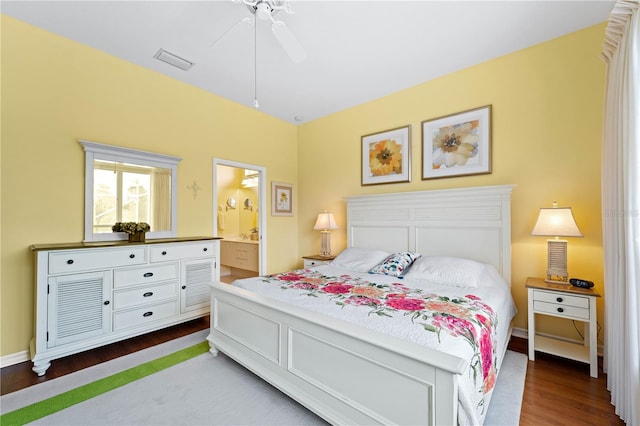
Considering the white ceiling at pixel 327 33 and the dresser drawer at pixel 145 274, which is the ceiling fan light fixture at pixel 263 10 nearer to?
the white ceiling at pixel 327 33

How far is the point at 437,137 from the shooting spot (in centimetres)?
331

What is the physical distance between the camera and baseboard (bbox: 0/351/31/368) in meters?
2.28

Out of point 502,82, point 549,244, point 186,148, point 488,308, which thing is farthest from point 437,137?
point 186,148

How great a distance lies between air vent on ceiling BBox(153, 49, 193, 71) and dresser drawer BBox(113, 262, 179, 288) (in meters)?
2.20

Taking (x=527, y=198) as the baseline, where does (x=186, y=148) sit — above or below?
above

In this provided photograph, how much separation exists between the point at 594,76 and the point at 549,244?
5.06 ft

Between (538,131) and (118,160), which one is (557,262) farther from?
(118,160)

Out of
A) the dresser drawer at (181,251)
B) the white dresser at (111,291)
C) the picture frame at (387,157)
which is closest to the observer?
the white dresser at (111,291)

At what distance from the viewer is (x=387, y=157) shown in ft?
12.4

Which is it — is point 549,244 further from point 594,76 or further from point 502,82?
point 502,82

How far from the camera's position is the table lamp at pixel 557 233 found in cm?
228

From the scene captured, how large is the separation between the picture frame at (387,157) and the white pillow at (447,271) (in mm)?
1257

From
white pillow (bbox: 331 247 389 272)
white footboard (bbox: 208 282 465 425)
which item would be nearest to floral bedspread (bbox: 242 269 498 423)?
white footboard (bbox: 208 282 465 425)

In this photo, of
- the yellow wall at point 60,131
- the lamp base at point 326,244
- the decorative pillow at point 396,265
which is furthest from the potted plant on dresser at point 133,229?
the decorative pillow at point 396,265
